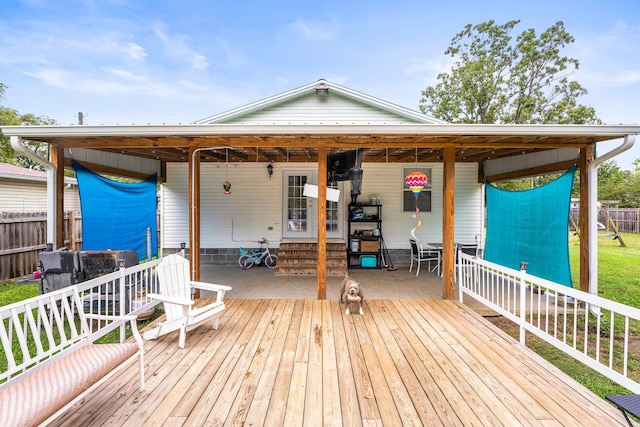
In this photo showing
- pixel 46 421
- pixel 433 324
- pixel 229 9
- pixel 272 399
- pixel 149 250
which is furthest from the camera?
pixel 229 9

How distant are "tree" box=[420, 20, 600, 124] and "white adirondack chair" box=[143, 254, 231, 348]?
19358 millimetres

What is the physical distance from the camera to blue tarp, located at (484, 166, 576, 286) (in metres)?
4.89

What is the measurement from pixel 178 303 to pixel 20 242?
6785 mm

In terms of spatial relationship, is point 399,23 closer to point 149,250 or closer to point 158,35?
point 158,35

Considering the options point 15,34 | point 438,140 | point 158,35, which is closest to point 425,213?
point 438,140

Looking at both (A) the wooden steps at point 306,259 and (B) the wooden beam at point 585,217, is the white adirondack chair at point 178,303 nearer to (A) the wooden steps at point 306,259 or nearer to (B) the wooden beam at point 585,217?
(A) the wooden steps at point 306,259

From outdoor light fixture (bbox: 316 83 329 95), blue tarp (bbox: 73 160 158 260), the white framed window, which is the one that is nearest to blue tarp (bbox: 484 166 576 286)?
the white framed window

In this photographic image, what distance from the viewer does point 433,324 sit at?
12.5 feet

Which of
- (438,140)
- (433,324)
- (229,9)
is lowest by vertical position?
(433,324)

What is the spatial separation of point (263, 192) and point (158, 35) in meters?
15.6

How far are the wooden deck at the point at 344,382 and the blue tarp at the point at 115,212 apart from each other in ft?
11.9

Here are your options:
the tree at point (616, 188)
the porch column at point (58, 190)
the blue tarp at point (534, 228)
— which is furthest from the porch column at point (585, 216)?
the tree at point (616, 188)

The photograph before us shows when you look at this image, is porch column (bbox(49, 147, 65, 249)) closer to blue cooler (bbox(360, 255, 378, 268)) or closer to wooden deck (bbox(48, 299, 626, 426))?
wooden deck (bbox(48, 299, 626, 426))

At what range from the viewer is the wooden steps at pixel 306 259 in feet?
22.9
